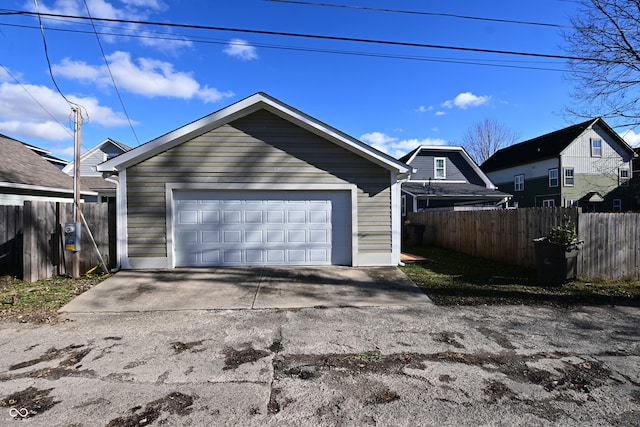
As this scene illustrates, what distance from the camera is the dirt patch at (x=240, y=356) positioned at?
3.43 metres

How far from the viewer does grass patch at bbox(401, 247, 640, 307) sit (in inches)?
223

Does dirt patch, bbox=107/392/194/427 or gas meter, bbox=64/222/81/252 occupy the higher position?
gas meter, bbox=64/222/81/252

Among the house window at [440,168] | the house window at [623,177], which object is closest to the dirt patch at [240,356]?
the house window at [440,168]

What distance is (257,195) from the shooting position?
8.46 metres

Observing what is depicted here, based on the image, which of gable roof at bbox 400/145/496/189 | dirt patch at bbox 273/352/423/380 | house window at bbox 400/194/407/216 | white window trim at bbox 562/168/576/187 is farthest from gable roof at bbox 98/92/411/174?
white window trim at bbox 562/168/576/187

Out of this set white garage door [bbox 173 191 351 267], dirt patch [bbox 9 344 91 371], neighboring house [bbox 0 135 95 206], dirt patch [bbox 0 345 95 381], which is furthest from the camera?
neighboring house [bbox 0 135 95 206]

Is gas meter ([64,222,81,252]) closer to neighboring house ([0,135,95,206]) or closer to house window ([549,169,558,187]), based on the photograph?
neighboring house ([0,135,95,206])

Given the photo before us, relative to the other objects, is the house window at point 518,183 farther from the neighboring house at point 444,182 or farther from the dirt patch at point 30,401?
the dirt patch at point 30,401

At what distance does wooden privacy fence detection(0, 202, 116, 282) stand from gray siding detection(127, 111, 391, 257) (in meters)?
0.95

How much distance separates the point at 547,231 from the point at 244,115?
25.3 ft

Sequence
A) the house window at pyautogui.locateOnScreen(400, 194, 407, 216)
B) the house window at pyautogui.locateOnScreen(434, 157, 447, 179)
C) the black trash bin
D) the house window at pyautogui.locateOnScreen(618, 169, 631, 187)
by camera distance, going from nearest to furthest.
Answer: the black trash bin
the house window at pyautogui.locateOnScreen(400, 194, 407, 216)
the house window at pyautogui.locateOnScreen(434, 157, 447, 179)
the house window at pyautogui.locateOnScreen(618, 169, 631, 187)

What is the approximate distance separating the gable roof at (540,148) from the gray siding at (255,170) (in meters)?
22.0

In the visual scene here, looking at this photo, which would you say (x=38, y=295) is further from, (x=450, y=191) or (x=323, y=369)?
(x=450, y=191)

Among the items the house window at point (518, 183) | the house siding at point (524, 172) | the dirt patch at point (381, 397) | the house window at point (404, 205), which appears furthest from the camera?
the house window at point (518, 183)
